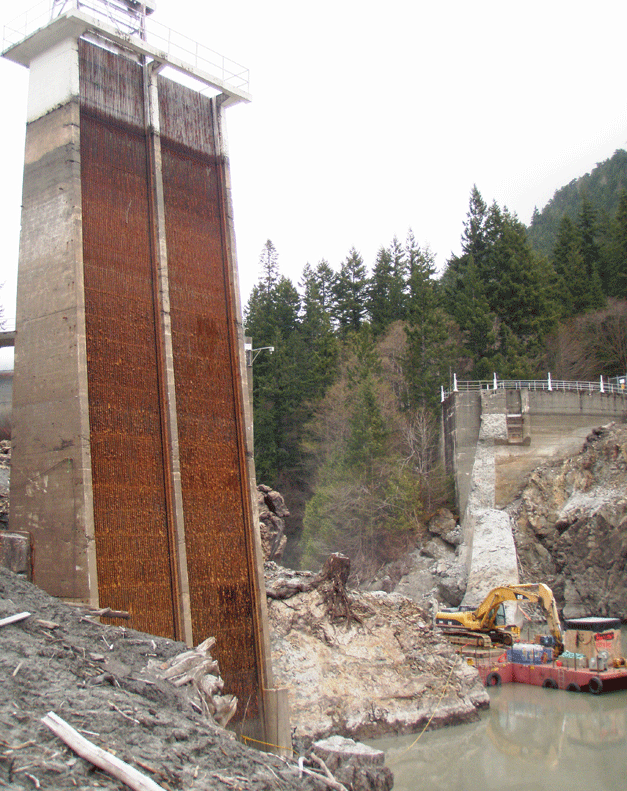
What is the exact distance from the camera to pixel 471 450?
3641cm

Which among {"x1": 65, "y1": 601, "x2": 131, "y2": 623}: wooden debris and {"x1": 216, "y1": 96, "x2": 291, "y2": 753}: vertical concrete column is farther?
{"x1": 216, "y1": 96, "x2": 291, "y2": 753}: vertical concrete column

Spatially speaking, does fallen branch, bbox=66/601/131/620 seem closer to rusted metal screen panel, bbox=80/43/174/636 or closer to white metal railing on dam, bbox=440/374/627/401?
rusted metal screen panel, bbox=80/43/174/636

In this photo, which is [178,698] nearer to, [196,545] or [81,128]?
[196,545]

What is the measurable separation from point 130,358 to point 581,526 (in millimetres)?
26131

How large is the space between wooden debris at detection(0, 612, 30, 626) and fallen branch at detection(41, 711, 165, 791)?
2.78 metres

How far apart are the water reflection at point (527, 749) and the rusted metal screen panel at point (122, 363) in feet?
22.6

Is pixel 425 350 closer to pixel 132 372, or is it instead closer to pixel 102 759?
pixel 132 372

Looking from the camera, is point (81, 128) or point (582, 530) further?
point (582, 530)

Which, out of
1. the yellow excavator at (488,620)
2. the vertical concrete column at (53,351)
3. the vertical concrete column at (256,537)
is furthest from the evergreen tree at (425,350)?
the vertical concrete column at (53,351)

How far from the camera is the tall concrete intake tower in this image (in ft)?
41.9

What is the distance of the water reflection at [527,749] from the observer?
1498 centimetres

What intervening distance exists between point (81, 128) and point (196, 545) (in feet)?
26.4

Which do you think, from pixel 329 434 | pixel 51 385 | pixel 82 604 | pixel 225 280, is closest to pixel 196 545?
pixel 82 604

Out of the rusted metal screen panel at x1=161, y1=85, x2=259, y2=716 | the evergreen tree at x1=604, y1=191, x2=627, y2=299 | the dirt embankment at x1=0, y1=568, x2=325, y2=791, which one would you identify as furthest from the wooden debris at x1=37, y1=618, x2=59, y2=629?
the evergreen tree at x1=604, y1=191, x2=627, y2=299
